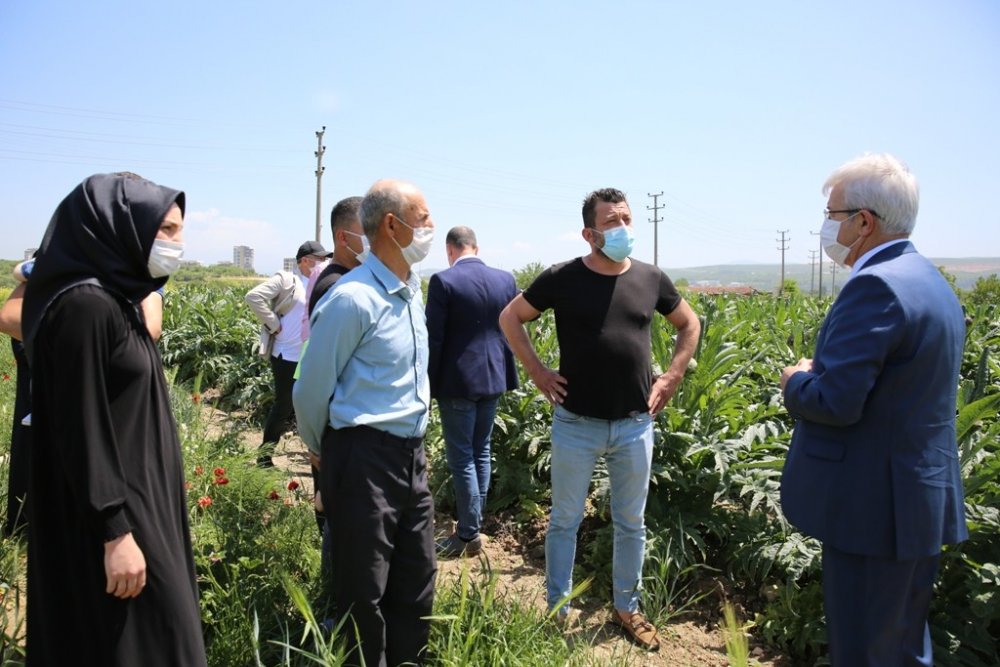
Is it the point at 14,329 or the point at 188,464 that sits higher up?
the point at 14,329

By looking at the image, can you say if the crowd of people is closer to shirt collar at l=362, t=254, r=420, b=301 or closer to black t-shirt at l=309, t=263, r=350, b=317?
shirt collar at l=362, t=254, r=420, b=301

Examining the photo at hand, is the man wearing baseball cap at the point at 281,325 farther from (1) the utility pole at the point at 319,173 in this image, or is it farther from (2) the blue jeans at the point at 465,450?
(1) the utility pole at the point at 319,173

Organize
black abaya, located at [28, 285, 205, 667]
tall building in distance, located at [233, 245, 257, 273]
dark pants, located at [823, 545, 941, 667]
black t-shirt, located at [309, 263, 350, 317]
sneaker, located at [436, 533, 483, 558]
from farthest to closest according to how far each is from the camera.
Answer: tall building in distance, located at [233, 245, 257, 273], sneaker, located at [436, 533, 483, 558], black t-shirt, located at [309, 263, 350, 317], dark pants, located at [823, 545, 941, 667], black abaya, located at [28, 285, 205, 667]

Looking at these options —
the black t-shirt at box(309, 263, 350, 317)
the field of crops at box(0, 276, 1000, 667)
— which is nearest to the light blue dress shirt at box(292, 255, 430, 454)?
the field of crops at box(0, 276, 1000, 667)

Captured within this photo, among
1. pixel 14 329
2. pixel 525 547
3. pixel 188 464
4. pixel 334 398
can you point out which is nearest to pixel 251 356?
pixel 188 464

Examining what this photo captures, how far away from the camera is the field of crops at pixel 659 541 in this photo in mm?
2766

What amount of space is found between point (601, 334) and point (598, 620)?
4.99ft

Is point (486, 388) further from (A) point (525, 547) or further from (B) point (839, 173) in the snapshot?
(B) point (839, 173)

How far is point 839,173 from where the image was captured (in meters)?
2.41

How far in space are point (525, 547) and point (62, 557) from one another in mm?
3110

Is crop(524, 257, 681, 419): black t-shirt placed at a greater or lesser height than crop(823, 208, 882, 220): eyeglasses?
lesser

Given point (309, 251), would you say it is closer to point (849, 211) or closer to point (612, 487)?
point (612, 487)

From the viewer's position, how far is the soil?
3.26 meters

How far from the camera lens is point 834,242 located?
2.50 metres
